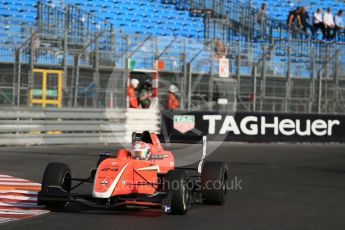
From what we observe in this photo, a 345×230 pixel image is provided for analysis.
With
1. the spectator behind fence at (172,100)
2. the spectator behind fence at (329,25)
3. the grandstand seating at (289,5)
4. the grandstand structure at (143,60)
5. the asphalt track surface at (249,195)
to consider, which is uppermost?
the grandstand seating at (289,5)

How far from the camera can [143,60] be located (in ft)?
75.2

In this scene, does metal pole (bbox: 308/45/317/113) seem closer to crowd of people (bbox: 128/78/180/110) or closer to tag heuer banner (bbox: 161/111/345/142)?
tag heuer banner (bbox: 161/111/345/142)

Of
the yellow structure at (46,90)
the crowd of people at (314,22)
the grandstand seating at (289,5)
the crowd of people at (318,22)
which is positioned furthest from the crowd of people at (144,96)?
the grandstand seating at (289,5)

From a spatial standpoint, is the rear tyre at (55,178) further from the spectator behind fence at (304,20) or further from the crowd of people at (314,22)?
the spectator behind fence at (304,20)

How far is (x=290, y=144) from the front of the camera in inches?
925

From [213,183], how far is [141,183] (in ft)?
3.58

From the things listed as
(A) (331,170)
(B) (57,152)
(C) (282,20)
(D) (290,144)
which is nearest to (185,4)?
(C) (282,20)

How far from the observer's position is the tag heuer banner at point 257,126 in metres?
22.7

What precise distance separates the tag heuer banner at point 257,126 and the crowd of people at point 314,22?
7241mm

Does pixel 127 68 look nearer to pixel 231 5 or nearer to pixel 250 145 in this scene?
pixel 250 145

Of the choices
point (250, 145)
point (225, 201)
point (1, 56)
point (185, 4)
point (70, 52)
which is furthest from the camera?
point (185, 4)

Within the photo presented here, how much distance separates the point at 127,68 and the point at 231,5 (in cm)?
977

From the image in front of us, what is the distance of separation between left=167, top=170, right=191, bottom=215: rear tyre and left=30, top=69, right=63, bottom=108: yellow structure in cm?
1223

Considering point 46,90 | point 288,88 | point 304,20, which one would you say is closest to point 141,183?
point 46,90
